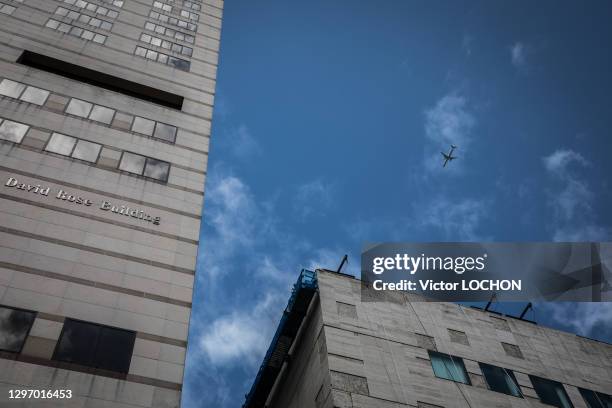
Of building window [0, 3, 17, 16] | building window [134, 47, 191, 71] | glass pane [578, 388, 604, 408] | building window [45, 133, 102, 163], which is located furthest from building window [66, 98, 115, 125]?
glass pane [578, 388, 604, 408]

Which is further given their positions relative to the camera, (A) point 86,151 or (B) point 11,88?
(B) point 11,88

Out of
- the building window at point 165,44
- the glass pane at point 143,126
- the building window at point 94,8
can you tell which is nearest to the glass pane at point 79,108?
the glass pane at point 143,126

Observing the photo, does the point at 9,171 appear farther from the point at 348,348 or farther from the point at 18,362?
the point at 348,348

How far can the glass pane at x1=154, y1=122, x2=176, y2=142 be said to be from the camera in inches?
1059

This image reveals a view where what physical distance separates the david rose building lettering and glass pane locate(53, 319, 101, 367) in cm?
611

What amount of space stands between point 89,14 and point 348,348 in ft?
102

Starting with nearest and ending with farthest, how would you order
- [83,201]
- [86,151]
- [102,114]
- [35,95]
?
[83,201] < [86,151] < [35,95] < [102,114]

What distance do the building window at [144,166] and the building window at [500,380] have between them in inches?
826

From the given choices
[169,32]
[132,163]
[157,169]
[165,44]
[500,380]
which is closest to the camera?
[132,163]

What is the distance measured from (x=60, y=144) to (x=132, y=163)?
3.59m

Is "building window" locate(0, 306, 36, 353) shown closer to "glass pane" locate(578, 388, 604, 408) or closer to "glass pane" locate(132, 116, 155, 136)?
"glass pane" locate(132, 116, 155, 136)

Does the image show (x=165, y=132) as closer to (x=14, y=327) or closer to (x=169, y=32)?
(x=169, y=32)

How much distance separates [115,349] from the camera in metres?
16.9

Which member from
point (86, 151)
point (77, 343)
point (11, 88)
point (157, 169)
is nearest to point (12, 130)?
point (86, 151)
